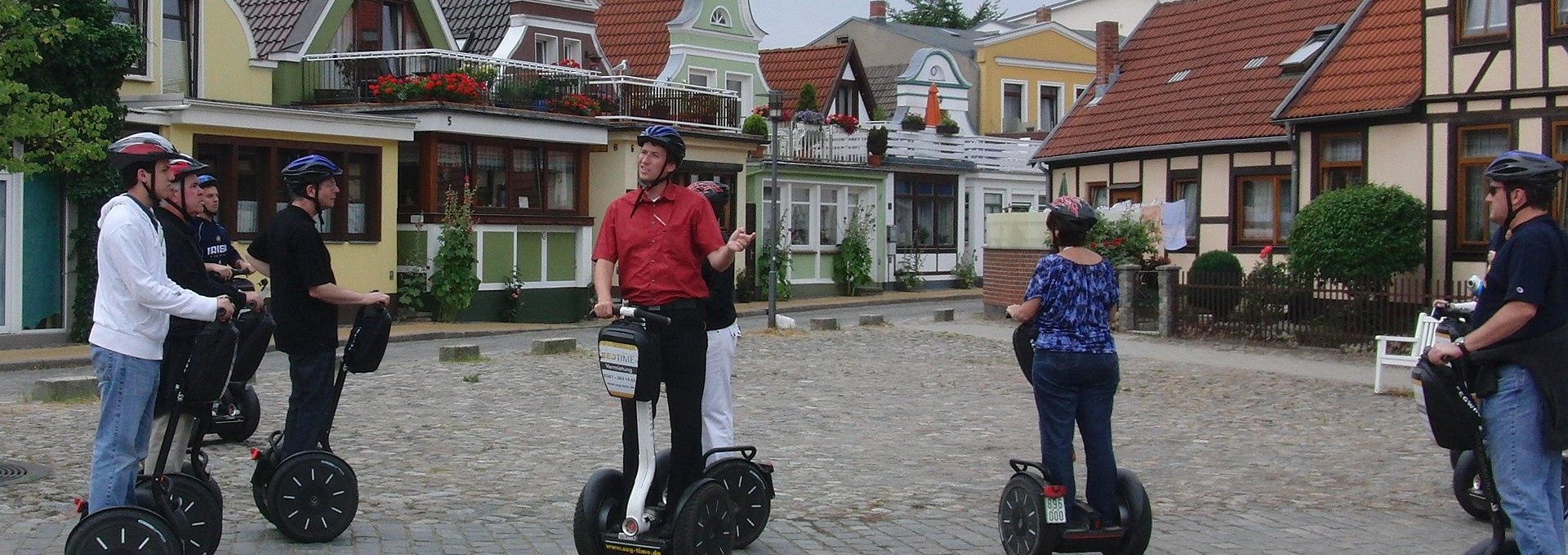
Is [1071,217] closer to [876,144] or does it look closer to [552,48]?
[552,48]

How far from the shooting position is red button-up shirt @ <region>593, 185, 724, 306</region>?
6742mm

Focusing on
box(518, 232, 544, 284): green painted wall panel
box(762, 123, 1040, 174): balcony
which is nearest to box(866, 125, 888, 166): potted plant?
box(762, 123, 1040, 174): balcony

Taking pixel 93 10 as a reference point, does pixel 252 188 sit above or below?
below

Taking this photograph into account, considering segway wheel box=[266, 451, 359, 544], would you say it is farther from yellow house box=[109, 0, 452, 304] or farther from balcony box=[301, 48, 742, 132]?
balcony box=[301, 48, 742, 132]

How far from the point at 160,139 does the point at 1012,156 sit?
38.3 m

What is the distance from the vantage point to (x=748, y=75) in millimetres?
38906

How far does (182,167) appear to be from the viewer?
6.66 metres

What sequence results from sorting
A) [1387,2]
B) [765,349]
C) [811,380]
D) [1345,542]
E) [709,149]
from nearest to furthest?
[1345,542], [811,380], [765,349], [1387,2], [709,149]

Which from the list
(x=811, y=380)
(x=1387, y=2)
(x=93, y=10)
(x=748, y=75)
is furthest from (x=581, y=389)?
(x=748, y=75)

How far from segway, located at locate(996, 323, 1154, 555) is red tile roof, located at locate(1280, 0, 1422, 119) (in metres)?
17.0

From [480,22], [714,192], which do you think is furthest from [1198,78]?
[714,192]

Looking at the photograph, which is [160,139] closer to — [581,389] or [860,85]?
[581,389]

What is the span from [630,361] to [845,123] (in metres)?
33.3

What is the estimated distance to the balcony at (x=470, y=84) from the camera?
27.3m
